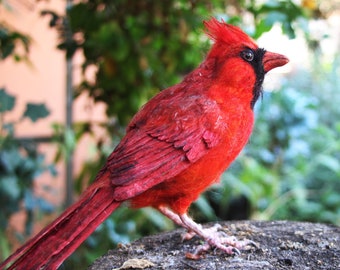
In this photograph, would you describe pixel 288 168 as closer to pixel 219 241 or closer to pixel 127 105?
pixel 127 105

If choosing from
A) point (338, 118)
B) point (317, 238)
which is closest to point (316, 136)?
point (338, 118)

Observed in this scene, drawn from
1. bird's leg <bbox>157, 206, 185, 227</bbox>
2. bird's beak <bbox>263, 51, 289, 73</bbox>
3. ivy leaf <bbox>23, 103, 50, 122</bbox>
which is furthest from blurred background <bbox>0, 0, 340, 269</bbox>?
bird's leg <bbox>157, 206, 185, 227</bbox>

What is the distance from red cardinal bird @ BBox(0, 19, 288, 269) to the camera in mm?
1173

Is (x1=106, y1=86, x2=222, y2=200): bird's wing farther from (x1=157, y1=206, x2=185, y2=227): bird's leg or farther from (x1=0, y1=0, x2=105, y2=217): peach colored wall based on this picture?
Answer: (x1=0, y1=0, x2=105, y2=217): peach colored wall

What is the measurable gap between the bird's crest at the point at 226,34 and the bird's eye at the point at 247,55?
0.12 feet

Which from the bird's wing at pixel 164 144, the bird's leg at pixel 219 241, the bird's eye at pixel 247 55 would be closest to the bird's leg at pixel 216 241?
the bird's leg at pixel 219 241

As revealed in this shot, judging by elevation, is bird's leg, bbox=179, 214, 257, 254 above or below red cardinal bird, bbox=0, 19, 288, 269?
below

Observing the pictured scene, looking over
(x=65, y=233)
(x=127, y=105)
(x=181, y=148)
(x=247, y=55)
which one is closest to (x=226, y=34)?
(x=247, y=55)

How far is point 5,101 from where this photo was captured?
2.12 m

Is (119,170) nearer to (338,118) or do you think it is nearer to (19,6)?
(19,6)

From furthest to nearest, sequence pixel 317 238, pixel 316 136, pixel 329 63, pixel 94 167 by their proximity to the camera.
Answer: pixel 329 63 < pixel 316 136 < pixel 94 167 < pixel 317 238

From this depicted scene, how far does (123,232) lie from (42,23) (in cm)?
192

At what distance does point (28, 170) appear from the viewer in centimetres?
239

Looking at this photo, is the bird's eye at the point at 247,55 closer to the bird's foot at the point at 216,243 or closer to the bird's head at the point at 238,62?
the bird's head at the point at 238,62
